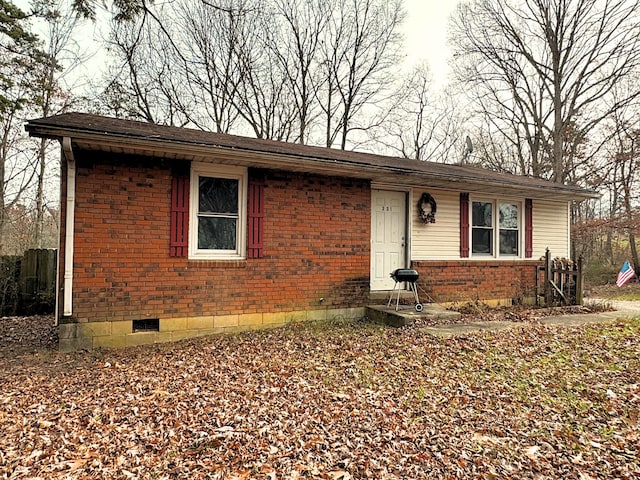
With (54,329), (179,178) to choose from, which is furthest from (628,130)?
(54,329)

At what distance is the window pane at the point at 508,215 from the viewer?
365 inches

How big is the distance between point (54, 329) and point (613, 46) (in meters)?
20.4

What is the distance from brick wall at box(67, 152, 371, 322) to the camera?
5.54 metres

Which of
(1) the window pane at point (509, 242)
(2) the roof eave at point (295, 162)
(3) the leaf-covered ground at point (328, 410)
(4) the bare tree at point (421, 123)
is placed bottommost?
(3) the leaf-covered ground at point (328, 410)

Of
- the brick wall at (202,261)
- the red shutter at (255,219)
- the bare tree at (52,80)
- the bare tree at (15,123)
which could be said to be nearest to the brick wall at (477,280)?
the brick wall at (202,261)

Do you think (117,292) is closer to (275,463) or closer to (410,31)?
(275,463)

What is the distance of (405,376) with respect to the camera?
4352 mm

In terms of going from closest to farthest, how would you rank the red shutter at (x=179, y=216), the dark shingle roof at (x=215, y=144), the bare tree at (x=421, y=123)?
the dark shingle roof at (x=215, y=144) → the red shutter at (x=179, y=216) → the bare tree at (x=421, y=123)

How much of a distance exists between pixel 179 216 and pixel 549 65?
58.3 ft

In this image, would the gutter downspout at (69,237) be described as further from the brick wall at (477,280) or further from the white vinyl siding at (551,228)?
the white vinyl siding at (551,228)

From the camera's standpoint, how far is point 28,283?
339 inches

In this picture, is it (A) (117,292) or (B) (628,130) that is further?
(B) (628,130)

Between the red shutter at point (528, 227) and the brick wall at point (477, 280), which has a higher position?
the red shutter at point (528, 227)

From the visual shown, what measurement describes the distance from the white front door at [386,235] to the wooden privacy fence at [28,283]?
7.11 meters
